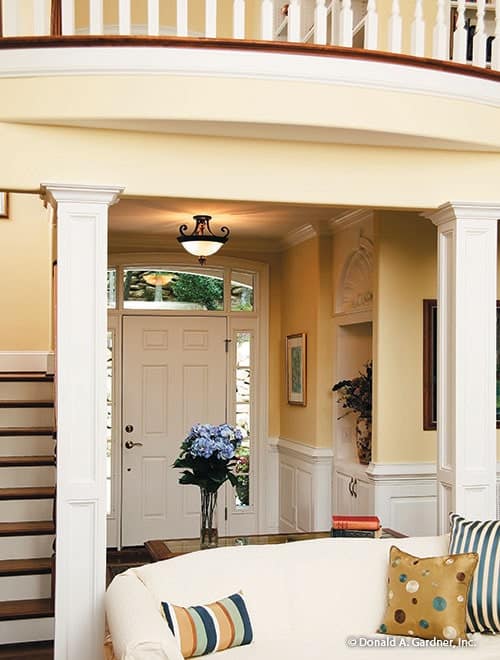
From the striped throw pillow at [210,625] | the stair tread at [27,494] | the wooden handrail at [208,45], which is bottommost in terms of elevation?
the striped throw pillow at [210,625]

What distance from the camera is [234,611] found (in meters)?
3.61

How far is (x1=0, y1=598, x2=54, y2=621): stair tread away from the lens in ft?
16.0

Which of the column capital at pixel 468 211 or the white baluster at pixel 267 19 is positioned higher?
the white baluster at pixel 267 19

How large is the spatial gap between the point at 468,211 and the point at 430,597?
2028 millimetres

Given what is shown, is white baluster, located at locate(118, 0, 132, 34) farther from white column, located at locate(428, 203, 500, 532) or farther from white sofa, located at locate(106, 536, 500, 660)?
white sofa, located at locate(106, 536, 500, 660)

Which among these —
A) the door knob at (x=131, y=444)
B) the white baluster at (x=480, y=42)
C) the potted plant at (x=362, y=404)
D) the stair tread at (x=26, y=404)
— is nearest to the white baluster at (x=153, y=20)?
the white baluster at (x=480, y=42)

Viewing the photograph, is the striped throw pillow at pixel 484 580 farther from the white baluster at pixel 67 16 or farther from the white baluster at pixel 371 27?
the white baluster at pixel 67 16

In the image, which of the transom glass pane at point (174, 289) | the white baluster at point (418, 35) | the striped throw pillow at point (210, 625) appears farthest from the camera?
the transom glass pane at point (174, 289)

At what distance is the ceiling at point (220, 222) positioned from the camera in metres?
6.13

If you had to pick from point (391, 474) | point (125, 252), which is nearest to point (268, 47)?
point (391, 474)

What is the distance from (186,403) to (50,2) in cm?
426

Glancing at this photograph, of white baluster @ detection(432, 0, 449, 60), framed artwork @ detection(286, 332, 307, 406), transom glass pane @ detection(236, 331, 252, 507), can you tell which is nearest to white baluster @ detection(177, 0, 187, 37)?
white baluster @ detection(432, 0, 449, 60)

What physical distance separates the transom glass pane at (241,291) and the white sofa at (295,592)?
4187mm

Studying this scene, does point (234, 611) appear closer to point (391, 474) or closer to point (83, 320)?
point (83, 320)
